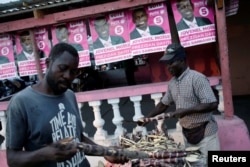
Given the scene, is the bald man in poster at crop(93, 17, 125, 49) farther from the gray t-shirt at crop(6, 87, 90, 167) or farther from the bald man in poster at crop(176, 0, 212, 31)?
the gray t-shirt at crop(6, 87, 90, 167)

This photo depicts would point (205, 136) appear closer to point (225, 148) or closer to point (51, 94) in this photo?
point (225, 148)

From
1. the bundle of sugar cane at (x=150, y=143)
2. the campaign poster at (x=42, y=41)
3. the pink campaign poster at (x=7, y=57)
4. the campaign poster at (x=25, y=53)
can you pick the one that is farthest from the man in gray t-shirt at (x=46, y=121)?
the pink campaign poster at (x=7, y=57)

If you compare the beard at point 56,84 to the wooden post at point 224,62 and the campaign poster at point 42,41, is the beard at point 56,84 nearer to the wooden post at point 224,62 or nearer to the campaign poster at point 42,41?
the wooden post at point 224,62

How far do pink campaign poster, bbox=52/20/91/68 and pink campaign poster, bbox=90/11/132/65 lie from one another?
16 centimetres

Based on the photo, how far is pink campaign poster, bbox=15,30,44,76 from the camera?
5.06 m

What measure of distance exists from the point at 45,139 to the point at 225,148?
3059 mm

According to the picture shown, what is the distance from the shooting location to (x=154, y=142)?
3.46 m

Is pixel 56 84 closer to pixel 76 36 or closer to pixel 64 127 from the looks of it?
pixel 64 127

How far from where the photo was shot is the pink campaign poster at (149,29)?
444 centimetres

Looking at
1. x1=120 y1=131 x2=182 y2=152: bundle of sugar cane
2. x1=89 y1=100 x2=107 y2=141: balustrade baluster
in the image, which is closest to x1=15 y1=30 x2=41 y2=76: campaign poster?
x1=89 y1=100 x2=107 y2=141: balustrade baluster

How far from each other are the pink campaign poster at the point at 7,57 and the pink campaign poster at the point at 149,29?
6.89 ft

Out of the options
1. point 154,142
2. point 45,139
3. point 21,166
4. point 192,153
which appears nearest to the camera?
point 21,166

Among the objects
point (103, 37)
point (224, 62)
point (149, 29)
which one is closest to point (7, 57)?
point (103, 37)

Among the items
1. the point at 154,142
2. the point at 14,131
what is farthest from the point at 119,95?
the point at 14,131
